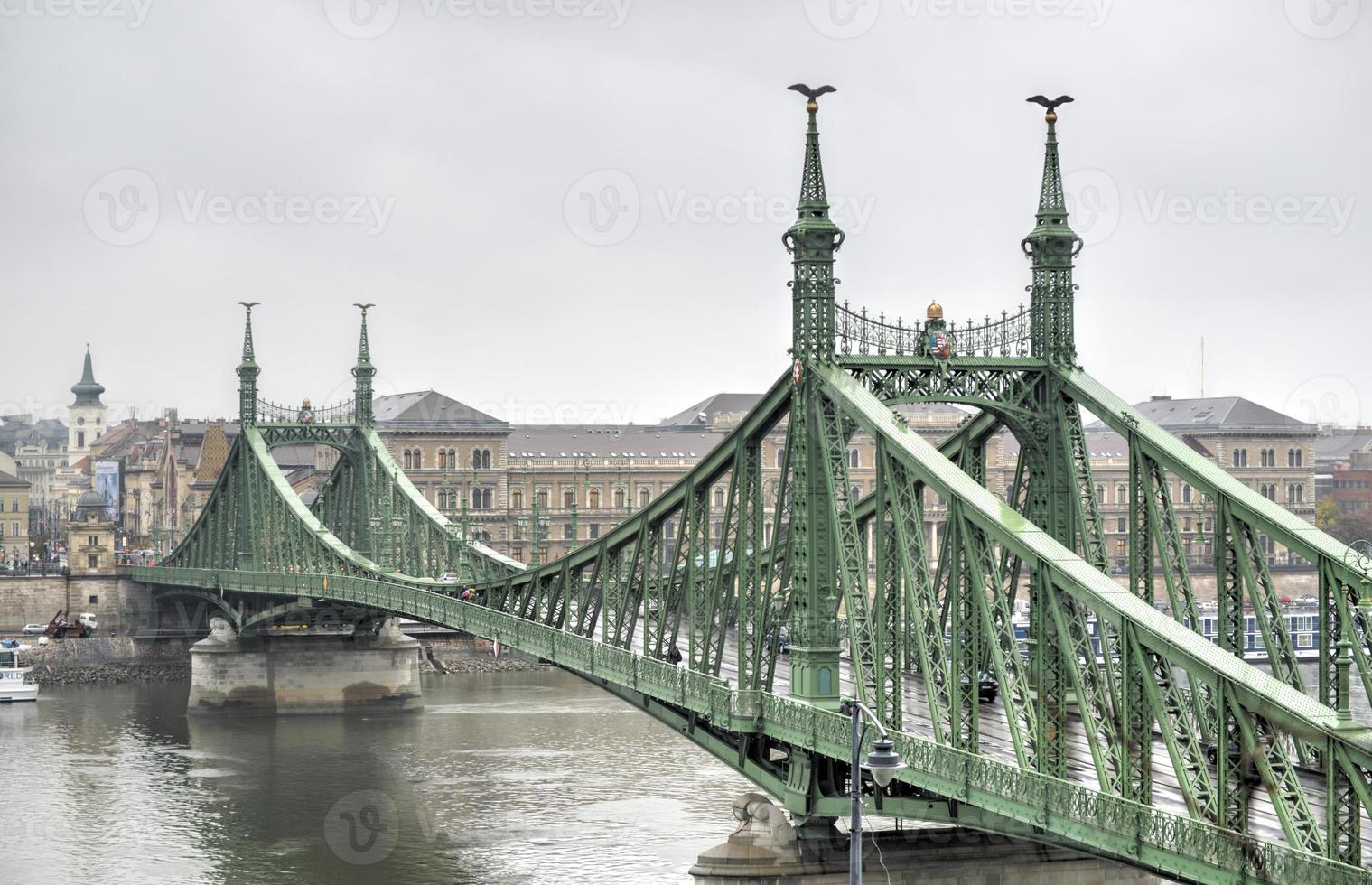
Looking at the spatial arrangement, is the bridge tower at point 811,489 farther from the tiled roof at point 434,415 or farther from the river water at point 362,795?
the tiled roof at point 434,415

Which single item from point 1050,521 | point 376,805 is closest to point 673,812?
point 376,805

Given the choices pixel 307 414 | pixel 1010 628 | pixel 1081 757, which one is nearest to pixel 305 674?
pixel 307 414

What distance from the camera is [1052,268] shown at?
50000mm

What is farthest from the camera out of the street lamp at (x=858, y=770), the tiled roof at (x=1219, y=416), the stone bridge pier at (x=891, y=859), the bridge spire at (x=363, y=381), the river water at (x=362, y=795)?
the tiled roof at (x=1219, y=416)

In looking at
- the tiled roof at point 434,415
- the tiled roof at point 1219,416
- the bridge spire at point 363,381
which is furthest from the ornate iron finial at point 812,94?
the tiled roof at point 1219,416

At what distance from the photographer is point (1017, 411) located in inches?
1929

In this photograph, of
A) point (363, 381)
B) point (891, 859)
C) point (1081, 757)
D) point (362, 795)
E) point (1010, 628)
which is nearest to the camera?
point (1010, 628)

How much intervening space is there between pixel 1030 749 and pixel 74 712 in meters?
79.8

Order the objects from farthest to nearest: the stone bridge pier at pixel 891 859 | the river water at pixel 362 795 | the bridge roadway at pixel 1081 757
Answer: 1. the river water at pixel 362 795
2. the stone bridge pier at pixel 891 859
3. the bridge roadway at pixel 1081 757

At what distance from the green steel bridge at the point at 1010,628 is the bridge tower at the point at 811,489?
62mm

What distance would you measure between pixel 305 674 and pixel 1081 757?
78.9m

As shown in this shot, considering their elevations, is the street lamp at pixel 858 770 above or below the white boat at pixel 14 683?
above

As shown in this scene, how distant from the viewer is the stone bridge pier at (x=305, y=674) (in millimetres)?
116500

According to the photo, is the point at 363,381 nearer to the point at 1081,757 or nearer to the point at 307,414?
the point at 307,414
